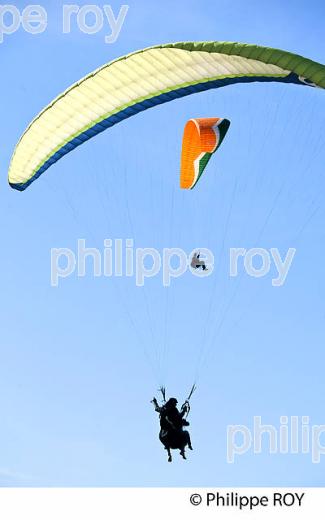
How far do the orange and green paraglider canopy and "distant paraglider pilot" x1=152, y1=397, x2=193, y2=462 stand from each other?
10.2ft

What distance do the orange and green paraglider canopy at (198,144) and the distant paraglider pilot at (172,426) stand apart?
309cm

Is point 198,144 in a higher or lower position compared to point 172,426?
higher

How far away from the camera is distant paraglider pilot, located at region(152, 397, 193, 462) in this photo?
16703 mm

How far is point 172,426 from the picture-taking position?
→ 55.0 feet

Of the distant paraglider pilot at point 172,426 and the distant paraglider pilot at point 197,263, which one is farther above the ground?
the distant paraglider pilot at point 197,263

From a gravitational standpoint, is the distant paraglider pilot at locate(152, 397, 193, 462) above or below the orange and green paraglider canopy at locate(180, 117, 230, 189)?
below

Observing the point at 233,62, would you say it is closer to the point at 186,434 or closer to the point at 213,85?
the point at 213,85

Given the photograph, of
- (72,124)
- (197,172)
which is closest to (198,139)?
(197,172)

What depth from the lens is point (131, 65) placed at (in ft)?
55.1

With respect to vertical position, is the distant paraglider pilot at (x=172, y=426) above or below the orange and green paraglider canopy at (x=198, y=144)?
below

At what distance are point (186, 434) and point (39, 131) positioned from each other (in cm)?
465

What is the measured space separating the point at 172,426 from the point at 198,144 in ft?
12.5

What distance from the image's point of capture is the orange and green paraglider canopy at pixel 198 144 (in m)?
17.1

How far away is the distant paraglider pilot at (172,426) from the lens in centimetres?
1670
